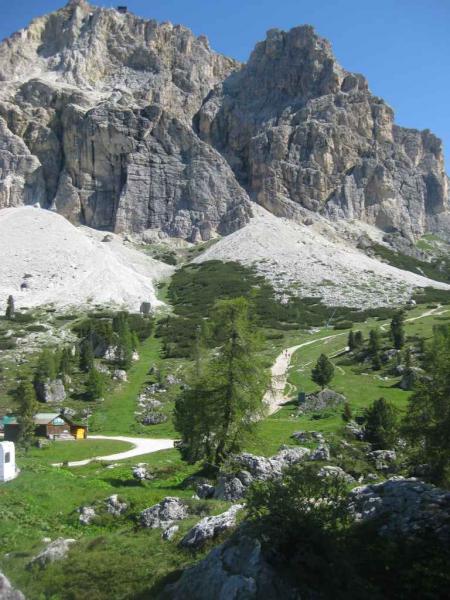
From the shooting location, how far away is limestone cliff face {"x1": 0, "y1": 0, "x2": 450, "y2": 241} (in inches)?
6506

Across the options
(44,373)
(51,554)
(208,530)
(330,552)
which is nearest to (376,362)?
(44,373)

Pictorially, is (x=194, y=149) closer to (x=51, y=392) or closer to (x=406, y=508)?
(x=51, y=392)

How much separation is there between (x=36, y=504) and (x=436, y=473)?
1500 cm

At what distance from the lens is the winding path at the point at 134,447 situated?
31.4 metres

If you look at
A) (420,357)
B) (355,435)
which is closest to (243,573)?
(355,435)

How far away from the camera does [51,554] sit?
1360cm

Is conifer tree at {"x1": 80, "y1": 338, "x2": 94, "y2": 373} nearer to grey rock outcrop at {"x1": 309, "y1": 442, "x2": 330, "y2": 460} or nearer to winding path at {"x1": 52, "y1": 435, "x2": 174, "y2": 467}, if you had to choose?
winding path at {"x1": 52, "y1": 435, "x2": 174, "y2": 467}

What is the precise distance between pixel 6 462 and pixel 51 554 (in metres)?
10.9

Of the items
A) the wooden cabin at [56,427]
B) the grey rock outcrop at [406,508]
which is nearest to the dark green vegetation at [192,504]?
the grey rock outcrop at [406,508]

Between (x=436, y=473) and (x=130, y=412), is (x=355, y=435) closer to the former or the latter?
(x=436, y=473)

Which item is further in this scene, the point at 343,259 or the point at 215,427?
the point at 343,259

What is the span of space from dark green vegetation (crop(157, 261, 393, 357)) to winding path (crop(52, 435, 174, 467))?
→ 2649 cm

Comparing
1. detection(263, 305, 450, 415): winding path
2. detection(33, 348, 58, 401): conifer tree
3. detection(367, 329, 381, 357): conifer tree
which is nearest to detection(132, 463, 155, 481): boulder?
detection(263, 305, 450, 415): winding path

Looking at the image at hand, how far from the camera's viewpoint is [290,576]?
874 centimetres
